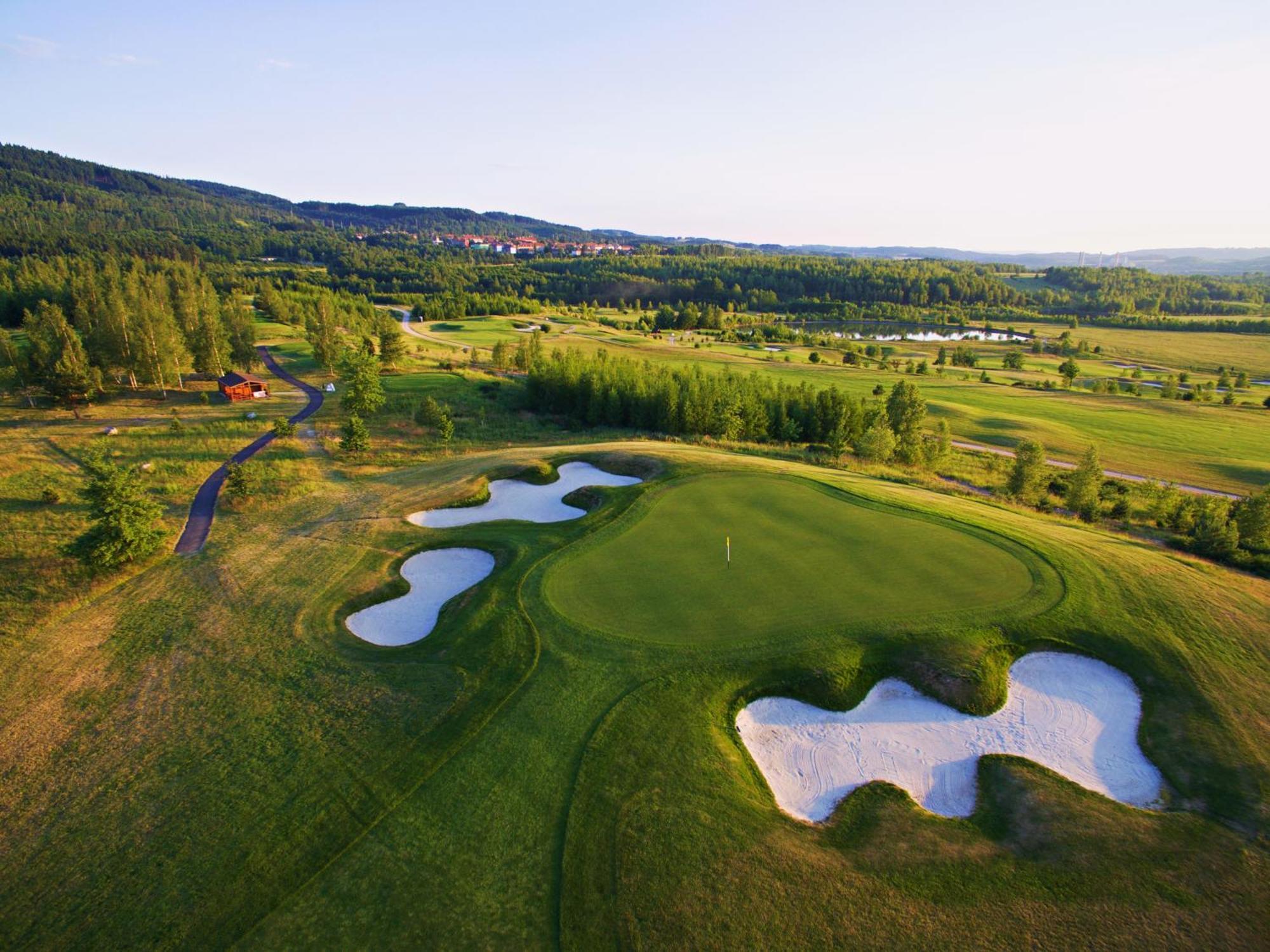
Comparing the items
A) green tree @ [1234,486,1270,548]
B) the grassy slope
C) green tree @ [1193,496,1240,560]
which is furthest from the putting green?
the grassy slope

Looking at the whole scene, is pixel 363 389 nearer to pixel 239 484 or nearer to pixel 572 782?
pixel 239 484

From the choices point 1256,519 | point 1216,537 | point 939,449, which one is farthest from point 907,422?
point 1216,537

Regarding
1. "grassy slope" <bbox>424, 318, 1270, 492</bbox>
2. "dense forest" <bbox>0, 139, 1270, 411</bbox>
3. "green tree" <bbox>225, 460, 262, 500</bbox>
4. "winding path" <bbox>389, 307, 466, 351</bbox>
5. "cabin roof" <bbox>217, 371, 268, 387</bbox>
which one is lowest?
"grassy slope" <bbox>424, 318, 1270, 492</bbox>

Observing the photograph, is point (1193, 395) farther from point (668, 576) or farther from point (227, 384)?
point (227, 384)

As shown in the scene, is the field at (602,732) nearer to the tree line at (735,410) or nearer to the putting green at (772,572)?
the putting green at (772,572)

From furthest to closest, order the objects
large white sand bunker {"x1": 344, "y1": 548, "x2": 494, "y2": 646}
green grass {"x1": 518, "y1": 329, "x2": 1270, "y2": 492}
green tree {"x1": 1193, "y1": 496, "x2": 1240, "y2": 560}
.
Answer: green grass {"x1": 518, "y1": 329, "x2": 1270, "y2": 492}, green tree {"x1": 1193, "y1": 496, "x2": 1240, "y2": 560}, large white sand bunker {"x1": 344, "y1": 548, "x2": 494, "y2": 646}

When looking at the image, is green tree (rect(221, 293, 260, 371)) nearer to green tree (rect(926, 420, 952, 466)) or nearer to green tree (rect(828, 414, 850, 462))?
green tree (rect(828, 414, 850, 462))

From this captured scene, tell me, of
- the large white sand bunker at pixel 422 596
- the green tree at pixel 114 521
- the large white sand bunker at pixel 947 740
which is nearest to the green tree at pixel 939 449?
the large white sand bunker at pixel 947 740
